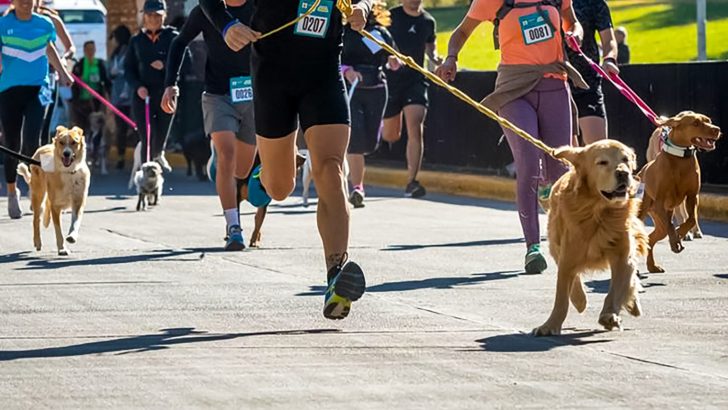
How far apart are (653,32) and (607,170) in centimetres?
3860

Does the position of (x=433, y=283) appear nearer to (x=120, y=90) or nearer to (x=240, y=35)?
(x=240, y=35)

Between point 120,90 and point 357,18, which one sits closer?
point 357,18

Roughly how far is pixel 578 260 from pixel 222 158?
16.2 ft

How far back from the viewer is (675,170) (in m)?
11.7

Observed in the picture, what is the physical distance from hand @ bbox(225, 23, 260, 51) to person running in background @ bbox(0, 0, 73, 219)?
698 cm

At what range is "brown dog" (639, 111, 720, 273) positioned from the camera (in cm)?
1159

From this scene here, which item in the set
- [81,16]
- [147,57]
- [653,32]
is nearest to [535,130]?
[147,57]

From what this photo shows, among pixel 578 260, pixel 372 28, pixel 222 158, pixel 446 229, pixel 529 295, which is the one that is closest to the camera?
pixel 578 260

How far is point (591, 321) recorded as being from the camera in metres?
8.77

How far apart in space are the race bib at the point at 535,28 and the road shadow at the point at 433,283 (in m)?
1.53

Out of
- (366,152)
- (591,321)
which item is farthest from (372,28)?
(591,321)

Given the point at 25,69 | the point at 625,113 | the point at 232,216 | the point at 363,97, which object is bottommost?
the point at 232,216

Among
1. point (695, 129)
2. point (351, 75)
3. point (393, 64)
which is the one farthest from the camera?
point (393, 64)

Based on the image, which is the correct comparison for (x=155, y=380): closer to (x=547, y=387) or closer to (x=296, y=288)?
(x=547, y=387)
